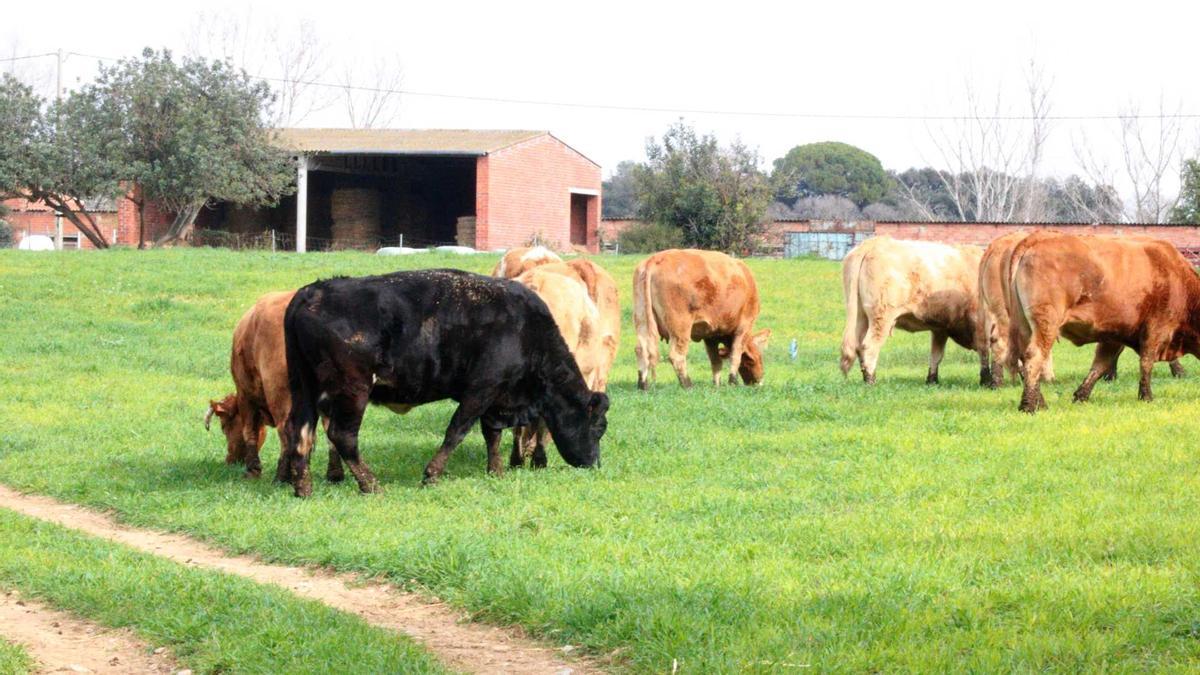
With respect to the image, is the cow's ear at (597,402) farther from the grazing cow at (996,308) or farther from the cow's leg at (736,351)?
the cow's leg at (736,351)

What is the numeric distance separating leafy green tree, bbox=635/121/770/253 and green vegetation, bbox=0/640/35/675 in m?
40.8

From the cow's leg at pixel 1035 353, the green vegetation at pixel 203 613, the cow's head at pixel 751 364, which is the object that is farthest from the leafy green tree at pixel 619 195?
the green vegetation at pixel 203 613

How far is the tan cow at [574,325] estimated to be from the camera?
12922 millimetres

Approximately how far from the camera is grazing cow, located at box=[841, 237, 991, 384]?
17688mm

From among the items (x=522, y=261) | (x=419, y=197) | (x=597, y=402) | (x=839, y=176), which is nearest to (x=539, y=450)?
(x=597, y=402)

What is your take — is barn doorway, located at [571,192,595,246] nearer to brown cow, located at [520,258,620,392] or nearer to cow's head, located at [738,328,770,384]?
cow's head, located at [738,328,770,384]

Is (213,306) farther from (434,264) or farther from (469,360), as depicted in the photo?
(469,360)

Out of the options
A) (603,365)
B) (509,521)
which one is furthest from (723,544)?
(603,365)

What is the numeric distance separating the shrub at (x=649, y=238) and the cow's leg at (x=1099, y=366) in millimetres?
32761

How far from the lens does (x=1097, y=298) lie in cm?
1419

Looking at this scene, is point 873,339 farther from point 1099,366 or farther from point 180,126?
point 180,126

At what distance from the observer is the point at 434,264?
35.8m

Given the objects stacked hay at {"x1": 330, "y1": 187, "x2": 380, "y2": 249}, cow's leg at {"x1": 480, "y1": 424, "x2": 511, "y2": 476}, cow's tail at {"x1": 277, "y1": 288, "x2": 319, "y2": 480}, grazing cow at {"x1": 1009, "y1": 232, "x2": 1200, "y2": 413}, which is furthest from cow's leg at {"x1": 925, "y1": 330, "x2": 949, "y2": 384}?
stacked hay at {"x1": 330, "y1": 187, "x2": 380, "y2": 249}

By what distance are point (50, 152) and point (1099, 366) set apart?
38.2m
